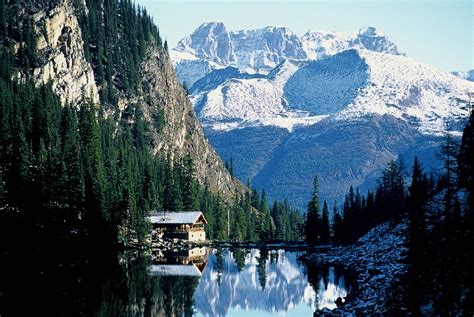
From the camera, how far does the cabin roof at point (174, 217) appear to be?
154 meters

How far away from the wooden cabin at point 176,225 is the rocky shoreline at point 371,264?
3188cm

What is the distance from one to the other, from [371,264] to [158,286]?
92.0 ft

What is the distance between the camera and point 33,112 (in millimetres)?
143625

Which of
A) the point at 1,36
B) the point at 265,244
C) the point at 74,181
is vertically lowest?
the point at 265,244

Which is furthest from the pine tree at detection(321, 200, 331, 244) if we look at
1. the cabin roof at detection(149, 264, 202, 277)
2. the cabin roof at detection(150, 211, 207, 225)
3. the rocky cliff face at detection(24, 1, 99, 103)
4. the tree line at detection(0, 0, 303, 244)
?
the rocky cliff face at detection(24, 1, 99, 103)

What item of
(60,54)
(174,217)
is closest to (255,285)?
(174,217)

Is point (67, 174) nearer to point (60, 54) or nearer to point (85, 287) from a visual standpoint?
point (85, 287)

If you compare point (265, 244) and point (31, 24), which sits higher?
point (31, 24)

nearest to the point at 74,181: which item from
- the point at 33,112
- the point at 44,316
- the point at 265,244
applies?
the point at 33,112

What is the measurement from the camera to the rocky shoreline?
6233 centimetres

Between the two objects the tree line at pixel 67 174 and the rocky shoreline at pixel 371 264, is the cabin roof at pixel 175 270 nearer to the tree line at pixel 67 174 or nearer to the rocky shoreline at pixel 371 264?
the tree line at pixel 67 174

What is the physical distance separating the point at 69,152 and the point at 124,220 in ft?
52.4

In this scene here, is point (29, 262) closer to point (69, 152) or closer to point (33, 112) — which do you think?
point (69, 152)

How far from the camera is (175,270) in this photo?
9800cm
